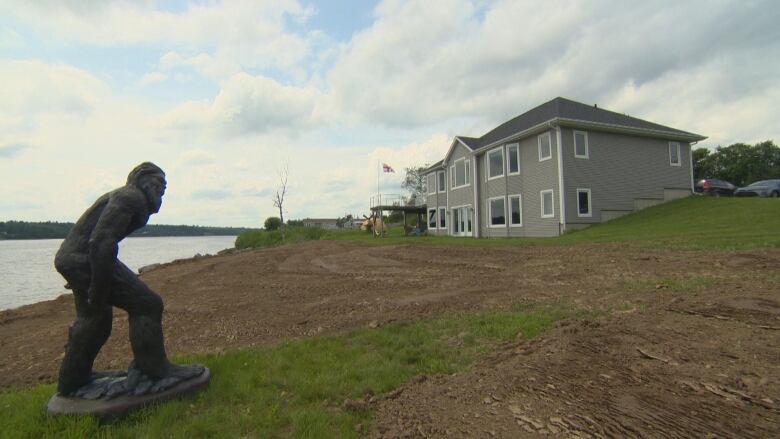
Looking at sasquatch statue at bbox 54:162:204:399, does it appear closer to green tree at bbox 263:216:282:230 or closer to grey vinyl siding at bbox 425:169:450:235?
grey vinyl siding at bbox 425:169:450:235

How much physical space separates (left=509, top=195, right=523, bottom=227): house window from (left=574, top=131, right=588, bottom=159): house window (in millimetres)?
3818

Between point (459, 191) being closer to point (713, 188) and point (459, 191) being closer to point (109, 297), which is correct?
point (713, 188)

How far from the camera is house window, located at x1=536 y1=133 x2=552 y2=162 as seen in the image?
69.5 feet

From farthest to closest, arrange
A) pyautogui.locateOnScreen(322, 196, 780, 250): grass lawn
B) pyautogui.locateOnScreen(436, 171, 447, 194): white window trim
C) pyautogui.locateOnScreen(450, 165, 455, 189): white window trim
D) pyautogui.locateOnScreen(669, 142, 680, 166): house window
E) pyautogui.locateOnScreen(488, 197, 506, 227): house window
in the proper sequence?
pyautogui.locateOnScreen(436, 171, 447, 194): white window trim → pyautogui.locateOnScreen(450, 165, 455, 189): white window trim → pyautogui.locateOnScreen(488, 197, 506, 227): house window → pyautogui.locateOnScreen(669, 142, 680, 166): house window → pyautogui.locateOnScreen(322, 196, 780, 250): grass lawn

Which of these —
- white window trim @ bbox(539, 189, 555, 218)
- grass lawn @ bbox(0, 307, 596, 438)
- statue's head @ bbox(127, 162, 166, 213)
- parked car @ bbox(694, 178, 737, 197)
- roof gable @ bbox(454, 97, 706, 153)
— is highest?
roof gable @ bbox(454, 97, 706, 153)

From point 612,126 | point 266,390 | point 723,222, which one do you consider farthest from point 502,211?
point 266,390

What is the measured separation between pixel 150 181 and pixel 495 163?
2366 centimetres

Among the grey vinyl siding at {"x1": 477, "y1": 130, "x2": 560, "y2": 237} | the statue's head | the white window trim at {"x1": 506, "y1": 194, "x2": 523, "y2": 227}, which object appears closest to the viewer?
the statue's head

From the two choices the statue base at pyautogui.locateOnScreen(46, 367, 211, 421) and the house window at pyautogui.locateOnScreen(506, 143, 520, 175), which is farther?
the house window at pyautogui.locateOnScreen(506, 143, 520, 175)

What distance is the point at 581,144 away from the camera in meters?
21.2

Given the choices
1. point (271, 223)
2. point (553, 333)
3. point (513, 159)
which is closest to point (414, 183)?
point (271, 223)

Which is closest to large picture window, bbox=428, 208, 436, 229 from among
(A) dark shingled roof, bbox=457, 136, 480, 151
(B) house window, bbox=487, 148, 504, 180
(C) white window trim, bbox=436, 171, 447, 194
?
(C) white window trim, bbox=436, 171, 447, 194

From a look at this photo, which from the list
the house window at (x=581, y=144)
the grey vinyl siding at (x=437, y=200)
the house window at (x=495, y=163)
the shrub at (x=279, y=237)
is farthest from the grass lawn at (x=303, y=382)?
the shrub at (x=279, y=237)

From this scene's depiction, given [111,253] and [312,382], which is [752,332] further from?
[111,253]
